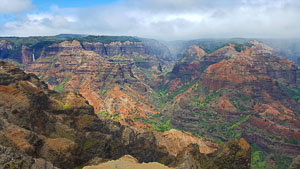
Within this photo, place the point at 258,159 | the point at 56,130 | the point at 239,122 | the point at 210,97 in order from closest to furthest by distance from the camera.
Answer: the point at 56,130
the point at 258,159
the point at 239,122
the point at 210,97

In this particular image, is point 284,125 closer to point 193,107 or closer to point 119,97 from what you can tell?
point 193,107

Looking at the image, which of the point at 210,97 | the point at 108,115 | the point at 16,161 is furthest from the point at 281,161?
the point at 16,161

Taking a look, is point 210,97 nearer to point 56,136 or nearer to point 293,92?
point 293,92

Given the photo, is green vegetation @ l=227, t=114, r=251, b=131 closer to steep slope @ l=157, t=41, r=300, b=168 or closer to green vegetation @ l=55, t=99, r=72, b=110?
steep slope @ l=157, t=41, r=300, b=168

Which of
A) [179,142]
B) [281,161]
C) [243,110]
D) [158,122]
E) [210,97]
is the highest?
[210,97]

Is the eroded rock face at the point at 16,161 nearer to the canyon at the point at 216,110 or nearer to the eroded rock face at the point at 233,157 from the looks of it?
the eroded rock face at the point at 233,157

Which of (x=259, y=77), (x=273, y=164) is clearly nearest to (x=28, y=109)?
(x=273, y=164)

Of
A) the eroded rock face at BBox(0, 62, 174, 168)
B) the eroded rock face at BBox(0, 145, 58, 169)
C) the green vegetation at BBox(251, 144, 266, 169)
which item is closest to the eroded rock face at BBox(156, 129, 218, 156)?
the eroded rock face at BBox(0, 62, 174, 168)

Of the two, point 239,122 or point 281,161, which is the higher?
point 239,122

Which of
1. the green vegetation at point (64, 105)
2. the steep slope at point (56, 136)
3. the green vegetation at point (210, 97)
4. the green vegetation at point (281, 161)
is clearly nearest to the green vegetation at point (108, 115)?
the steep slope at point (56, 136)

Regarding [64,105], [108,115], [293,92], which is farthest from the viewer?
[293,92]

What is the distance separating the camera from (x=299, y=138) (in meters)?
104

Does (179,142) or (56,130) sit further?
(179,142)

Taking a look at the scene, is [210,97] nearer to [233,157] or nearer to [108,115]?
[108,115]
